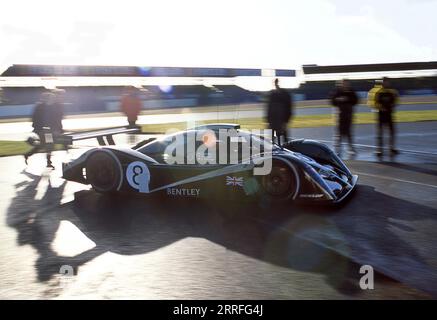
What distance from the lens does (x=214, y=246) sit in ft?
15.9

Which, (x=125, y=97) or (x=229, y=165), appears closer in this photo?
(x=229, y=165)

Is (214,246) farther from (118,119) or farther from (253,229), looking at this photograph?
(118,119)

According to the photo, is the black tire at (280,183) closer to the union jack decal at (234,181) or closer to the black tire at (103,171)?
the union jack decal at (234,181)

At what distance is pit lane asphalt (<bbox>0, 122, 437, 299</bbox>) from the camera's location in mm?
3789

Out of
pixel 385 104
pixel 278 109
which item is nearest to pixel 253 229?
pixel 278 109

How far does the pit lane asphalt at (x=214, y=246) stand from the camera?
12.4ft

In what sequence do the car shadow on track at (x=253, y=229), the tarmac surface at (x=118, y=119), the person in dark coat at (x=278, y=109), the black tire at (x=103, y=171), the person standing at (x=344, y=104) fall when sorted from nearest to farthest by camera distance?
1. the car shadow on track at (x=253, y=229)
2. the black tire at (x=103, y=171)
3. the person in dark coat at (x=278, y=109)
4. the person standing at (x=344, y=104)
5. the tarmac surface at (x=118, y=119)

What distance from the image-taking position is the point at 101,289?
376 cm

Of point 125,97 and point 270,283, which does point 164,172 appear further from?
point 125,97

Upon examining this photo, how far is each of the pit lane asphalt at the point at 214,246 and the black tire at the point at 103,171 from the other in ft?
0.62

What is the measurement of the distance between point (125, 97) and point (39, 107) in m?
3.28

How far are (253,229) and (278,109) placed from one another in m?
5.25

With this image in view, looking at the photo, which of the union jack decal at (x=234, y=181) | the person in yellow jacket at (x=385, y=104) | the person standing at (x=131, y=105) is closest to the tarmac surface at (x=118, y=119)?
the person standing at (x=131, y=105)
